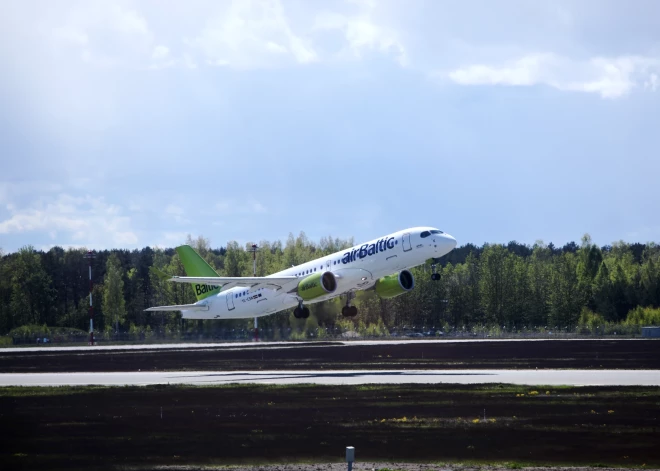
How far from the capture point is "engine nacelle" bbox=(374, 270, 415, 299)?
6322cm

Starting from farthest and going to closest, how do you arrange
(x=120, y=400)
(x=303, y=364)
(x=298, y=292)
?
(x=298, y=292) < (x=303, y=364) < (x=120, y=400)

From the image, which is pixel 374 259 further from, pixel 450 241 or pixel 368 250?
pixel 450 241

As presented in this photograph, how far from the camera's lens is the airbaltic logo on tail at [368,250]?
59.0 metres

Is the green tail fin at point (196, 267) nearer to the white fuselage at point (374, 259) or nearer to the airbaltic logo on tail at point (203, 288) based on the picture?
the airbaltic logo on tail at point (203, 288)

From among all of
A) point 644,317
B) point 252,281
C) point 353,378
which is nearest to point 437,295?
point 644,317

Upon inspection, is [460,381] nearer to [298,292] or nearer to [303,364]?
[303,364]

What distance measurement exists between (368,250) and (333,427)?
35081 millimetres

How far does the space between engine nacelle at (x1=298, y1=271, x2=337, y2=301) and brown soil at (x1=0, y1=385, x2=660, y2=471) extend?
2358 centimetres

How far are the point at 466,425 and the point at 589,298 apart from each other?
434ft

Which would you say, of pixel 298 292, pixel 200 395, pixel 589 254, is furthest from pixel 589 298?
pixel 200 395

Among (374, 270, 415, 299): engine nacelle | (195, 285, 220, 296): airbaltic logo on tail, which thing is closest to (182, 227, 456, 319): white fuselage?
(374, 270, 415, 299): engine nacelle

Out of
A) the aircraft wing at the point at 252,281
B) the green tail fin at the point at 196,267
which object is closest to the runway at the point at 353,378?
the aircraft wing at the point at 252,281

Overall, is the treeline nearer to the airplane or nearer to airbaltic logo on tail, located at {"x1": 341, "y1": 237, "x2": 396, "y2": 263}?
the airplane

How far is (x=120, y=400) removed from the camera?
1359 inches
